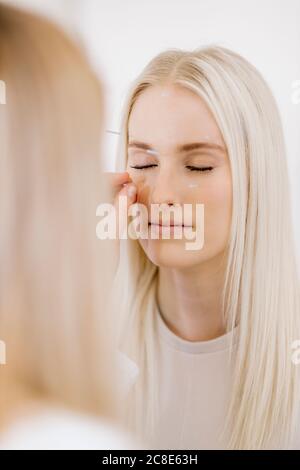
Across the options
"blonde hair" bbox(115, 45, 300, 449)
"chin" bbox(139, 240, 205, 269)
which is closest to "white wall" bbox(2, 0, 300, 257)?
"blonde hair" bbox(115, 45, 300, 449)

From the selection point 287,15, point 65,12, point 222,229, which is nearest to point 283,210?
point 222,229

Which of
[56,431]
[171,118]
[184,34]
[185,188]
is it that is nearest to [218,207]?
[185,188]

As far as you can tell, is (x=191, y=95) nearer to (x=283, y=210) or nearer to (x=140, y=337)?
(x=283, y=210)

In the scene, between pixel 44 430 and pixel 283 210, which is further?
pixel 283 210

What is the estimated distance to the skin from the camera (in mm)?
1025

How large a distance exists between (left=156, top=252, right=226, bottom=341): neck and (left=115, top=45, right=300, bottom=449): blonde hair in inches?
0.7

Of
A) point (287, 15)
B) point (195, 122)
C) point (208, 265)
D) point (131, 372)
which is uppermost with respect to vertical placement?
point (287, 15)

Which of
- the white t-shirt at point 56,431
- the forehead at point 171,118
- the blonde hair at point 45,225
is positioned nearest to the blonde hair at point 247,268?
the forehead at point 171,118

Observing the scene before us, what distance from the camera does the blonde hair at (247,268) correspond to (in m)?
1.02

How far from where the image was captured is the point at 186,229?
1.06 m

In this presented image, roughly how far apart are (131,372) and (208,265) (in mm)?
239

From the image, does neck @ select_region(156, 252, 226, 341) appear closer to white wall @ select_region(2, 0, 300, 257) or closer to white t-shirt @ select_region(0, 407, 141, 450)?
white wall @ select_region(2, 0, 300, 257)

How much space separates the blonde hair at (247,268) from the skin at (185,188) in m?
0.01

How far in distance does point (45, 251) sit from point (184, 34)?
1.62 feet
